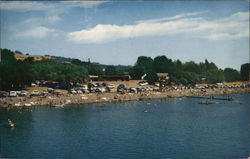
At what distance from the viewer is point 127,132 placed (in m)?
29.3

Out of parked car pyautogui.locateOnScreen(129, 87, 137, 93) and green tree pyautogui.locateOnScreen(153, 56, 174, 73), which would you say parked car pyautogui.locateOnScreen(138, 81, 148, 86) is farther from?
green tree pyautogui.locateOnScreen(153, 56, 174, 73)

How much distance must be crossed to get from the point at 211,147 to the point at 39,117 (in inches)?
712

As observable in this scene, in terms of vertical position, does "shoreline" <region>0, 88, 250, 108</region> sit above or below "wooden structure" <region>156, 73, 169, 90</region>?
below

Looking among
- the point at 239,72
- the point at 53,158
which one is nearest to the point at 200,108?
the point at 53,158

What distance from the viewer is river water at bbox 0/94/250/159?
23.5m

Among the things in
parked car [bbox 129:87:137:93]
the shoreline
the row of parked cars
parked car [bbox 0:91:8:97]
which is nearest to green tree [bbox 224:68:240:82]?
the shoreline

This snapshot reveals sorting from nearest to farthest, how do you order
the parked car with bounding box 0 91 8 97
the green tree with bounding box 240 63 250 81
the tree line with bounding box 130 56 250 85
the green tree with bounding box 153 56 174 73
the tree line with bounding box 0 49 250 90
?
the parked car with bounding box 0 91 8 97 → the tree line with bounding box 0 49 250 90 → the tree line with bounding box 130 56 250 85 → the green tree with bounding box 153 56 174 73 → the green tree with bounding box 240 63 250 81

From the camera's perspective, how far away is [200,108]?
143 ft

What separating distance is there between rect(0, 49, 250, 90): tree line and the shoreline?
15.9 ft

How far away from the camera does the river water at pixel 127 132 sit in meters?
23.5

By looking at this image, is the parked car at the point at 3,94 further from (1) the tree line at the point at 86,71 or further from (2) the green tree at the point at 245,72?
(2) the green tree at the point at 245,72

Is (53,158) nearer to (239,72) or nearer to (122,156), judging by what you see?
(122,156)

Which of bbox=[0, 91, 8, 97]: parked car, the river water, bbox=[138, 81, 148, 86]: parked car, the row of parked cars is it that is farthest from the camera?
bbox=[138, 81, 148, 86]: parked car

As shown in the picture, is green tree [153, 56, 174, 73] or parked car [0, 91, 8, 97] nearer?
parked car [0, 91, 8, 97]
